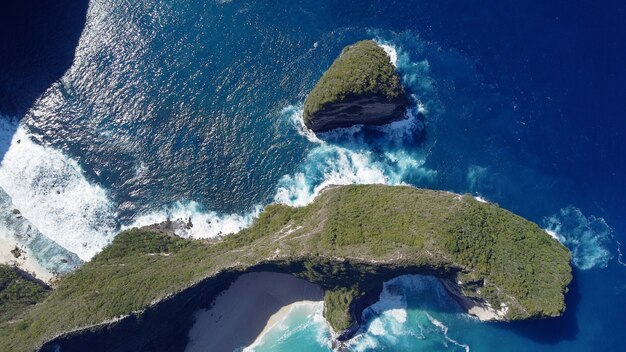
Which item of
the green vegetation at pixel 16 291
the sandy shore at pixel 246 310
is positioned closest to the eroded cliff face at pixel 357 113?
the sandy shore at pixel 246 310

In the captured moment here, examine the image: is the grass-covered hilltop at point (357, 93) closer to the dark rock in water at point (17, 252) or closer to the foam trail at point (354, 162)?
the foam trail at point (354, 162)

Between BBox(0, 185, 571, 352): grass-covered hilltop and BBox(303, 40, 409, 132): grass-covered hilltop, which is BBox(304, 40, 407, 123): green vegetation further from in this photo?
BBox(0, 185, 571, 352): grass-covered hilltop

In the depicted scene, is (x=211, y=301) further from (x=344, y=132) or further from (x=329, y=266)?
(x=344, y=132)

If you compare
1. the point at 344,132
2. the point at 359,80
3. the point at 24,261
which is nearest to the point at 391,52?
the point at 359,80

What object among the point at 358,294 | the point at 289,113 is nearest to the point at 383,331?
Result: the point at 358,294

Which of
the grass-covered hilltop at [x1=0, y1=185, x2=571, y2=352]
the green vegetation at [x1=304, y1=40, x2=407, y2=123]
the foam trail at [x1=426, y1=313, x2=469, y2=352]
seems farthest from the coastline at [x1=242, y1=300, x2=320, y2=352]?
the green vegetation at [x1=304, y1=40, x2=407, y2=123]

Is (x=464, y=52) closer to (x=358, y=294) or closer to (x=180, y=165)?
(x=358, y=294)
